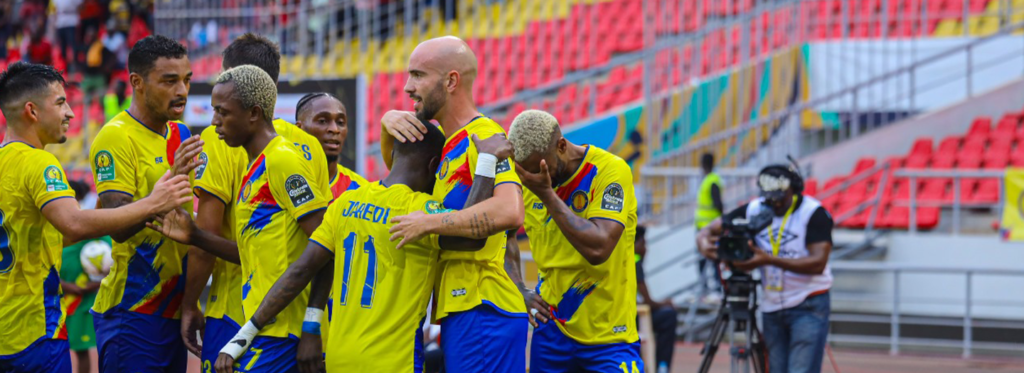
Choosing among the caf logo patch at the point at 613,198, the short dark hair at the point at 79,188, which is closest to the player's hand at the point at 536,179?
the caf logo patch at the point at 613,198

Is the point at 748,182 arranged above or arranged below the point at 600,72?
below

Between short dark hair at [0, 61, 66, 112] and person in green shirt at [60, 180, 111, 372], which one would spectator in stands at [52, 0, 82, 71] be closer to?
person in green shirt at [60, 180, 111, 372]

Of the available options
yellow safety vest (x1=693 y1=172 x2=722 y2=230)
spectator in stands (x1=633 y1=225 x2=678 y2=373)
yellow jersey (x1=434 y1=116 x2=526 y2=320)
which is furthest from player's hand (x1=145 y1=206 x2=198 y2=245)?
yellow safety vest (x1=693 y1=172 x2=722 y2=230)

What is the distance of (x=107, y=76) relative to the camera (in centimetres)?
1944

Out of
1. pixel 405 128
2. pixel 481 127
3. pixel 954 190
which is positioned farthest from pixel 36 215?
pixel 954 190

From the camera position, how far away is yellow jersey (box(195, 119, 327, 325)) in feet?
17.3

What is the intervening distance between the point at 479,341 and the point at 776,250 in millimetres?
3882

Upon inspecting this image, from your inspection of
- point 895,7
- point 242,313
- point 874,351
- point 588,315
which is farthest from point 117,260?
point 895,7

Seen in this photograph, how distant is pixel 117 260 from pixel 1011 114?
40.7 feet

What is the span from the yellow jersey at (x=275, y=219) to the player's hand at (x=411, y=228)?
26.0 inches

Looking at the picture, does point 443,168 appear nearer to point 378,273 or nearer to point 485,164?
point 485,164

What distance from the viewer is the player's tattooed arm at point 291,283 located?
4.76 meters

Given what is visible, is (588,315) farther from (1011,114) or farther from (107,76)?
(107,76)

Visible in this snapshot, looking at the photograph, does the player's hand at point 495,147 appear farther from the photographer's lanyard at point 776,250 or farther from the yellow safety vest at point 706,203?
the yellow safety vest at point 706,203
